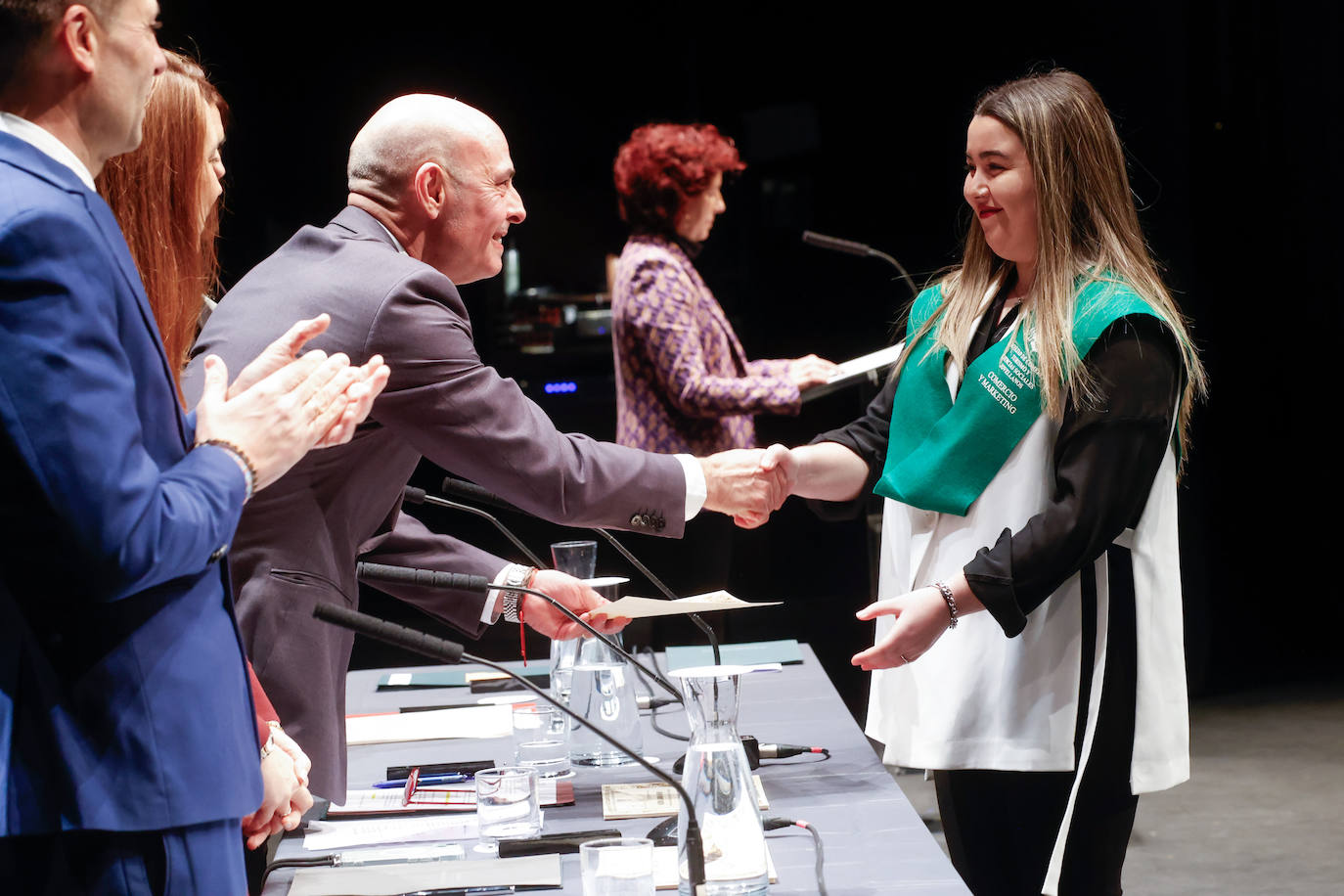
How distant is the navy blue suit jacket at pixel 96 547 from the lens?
917mm

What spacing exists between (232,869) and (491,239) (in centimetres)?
123

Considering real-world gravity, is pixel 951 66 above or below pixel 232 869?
above

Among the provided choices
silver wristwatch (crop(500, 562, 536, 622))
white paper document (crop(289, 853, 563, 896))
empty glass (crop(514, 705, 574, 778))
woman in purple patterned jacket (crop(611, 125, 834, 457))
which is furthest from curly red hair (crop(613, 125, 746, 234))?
white paper document (crop(289, 853, 563, 896))

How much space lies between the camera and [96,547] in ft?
3.05

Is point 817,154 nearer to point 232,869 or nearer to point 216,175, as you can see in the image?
point 216,175

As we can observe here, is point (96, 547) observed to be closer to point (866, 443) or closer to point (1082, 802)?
point (1082, 802)

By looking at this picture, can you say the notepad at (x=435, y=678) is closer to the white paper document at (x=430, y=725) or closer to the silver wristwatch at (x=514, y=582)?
the white paper document at (x=430, y=725)

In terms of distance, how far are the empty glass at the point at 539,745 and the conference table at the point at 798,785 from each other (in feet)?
0.11

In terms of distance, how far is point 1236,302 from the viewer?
16.0 ft

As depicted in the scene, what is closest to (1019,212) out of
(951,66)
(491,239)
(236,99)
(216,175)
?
(491,239)

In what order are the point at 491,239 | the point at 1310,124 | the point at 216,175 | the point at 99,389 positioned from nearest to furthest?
the point at 99,389 < the point at 216,175 < the point at 491,239 < the point at 1310,124

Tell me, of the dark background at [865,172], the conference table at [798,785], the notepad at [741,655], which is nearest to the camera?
the conference table at [798,785]

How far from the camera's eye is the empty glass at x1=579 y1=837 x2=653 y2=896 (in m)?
1.29

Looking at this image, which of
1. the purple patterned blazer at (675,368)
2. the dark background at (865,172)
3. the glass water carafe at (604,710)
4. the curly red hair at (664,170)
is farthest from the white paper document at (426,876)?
the dark background at (865,172)
